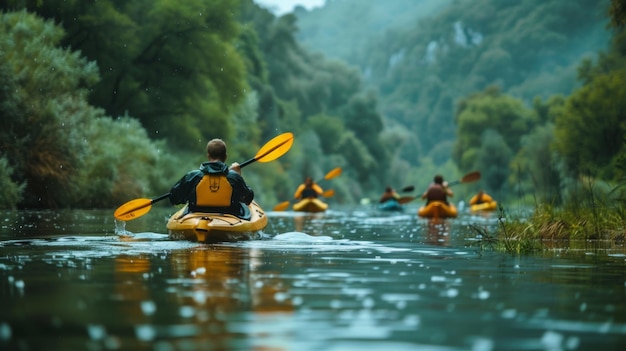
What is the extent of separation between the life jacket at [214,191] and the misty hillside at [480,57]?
129 meters

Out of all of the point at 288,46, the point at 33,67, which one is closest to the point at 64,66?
the point at 33,67

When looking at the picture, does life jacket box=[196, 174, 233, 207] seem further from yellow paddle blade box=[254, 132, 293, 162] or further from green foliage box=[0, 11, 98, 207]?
green foliage box=[0, 11, 98, 207]

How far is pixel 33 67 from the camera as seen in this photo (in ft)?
108

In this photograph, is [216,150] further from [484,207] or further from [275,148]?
[484,207]

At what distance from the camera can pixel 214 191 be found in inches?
609

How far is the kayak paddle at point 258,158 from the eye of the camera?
17594mm

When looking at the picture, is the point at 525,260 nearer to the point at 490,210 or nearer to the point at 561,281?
the point at 561,281

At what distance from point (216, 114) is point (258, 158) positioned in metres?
32.1

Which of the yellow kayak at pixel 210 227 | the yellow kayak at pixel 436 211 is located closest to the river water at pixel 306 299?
the yellow kayak at pixel 210 227

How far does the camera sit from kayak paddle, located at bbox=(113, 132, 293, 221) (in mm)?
17594

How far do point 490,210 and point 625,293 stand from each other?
40.6 meters

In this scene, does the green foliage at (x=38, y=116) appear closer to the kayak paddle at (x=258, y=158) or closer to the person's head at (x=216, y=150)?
the kayak paddle at (x=258, y=158)

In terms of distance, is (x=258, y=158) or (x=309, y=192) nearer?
(x=258, y=158)

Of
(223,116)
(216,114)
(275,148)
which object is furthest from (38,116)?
(223,116)
